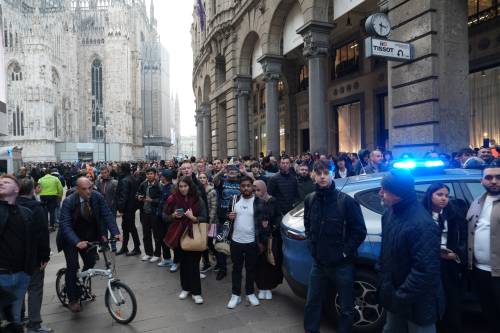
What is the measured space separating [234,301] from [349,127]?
15.5 metres

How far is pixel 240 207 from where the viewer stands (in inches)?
220

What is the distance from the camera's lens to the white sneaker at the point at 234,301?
17.8 ft

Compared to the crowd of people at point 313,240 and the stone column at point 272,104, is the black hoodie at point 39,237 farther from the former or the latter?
the stone column at point 272,104

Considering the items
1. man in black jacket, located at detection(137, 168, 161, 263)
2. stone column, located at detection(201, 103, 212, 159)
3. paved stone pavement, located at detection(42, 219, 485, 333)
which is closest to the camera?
paved stone pavement, located at detection(42, 219, 485, 333)

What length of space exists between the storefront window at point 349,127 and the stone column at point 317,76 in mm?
5885

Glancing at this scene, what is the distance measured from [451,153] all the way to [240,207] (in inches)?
235

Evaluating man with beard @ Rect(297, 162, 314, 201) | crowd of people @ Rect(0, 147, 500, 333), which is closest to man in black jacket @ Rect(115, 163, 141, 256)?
crowd of people @ Rect(0, 147, 500, 333)

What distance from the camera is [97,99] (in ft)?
225

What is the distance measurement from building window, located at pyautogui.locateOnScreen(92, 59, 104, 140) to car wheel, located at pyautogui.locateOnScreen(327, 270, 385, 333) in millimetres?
69088

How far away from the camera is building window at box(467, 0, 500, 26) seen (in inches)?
468

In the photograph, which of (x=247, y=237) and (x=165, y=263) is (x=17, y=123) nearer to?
(x=165, y=263)

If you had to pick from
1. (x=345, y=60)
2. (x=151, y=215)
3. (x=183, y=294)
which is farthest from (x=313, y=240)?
(x=345, y=60)

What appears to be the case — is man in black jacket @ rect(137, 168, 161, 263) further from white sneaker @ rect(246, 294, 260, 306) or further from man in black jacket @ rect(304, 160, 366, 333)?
man in black jacket @ rect(304, 160, 366, 333)

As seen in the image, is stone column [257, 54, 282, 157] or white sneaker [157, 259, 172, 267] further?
stone column [257, 54, 282, 157]
